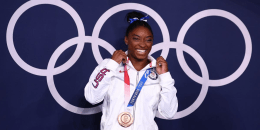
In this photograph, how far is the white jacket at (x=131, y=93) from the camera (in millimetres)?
1937

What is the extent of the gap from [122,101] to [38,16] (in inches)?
55.1

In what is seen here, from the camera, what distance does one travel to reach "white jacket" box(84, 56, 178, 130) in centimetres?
194

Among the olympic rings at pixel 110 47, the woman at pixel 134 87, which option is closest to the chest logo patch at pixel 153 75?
the woman at pixel 134 87

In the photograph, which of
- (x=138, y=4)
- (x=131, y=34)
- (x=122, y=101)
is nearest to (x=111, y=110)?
(x=122, y=101)

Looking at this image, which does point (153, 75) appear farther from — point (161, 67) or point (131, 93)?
point (131, 93)

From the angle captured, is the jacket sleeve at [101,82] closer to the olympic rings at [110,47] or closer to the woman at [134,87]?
the woman at [134,87]

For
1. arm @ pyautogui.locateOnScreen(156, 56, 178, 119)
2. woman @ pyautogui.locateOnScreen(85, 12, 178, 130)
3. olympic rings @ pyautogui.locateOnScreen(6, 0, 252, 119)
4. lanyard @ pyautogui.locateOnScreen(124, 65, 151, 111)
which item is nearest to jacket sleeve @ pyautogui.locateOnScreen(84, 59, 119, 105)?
woman @ pyautogui.locateOnScreen(85, 12, 178, 130)

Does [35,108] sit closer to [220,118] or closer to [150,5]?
[150,5]

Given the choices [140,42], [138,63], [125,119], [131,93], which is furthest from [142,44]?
[125,119]

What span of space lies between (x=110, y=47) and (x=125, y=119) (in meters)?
0.99

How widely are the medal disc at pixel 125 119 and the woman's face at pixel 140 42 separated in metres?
0.49

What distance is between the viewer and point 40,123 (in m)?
2.67

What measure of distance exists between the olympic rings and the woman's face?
0.60 m

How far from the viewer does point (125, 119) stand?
193cm
